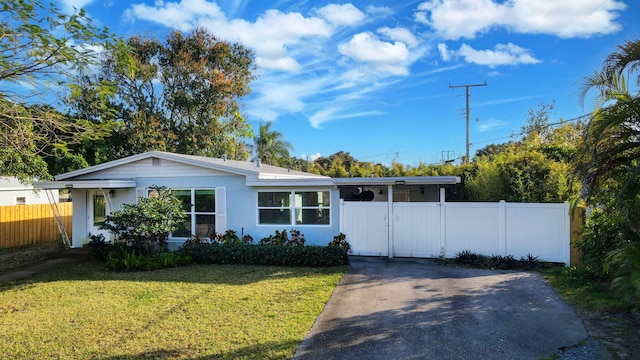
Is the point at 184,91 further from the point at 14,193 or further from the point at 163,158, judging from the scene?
the point at 163,158

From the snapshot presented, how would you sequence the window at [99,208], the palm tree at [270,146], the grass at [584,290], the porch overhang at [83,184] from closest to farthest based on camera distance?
the grass at [584,290] < the porch overhang at [83,184] < the window at [99,208] < the palm tree at [270,146]

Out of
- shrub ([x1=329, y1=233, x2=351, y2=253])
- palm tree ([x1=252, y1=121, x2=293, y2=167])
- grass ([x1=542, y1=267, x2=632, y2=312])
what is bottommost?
grass ([x1=542, y1=267, x2=632, y2=312])

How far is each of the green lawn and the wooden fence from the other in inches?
299

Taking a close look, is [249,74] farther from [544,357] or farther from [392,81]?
[544,357]

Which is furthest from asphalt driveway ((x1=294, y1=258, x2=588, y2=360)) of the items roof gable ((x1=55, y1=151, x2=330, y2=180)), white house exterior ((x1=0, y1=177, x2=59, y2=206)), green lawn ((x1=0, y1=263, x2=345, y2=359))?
white house exterior ((x1=0, y1=177, x2=59, y2=206))

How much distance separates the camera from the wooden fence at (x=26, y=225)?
15.0 metres

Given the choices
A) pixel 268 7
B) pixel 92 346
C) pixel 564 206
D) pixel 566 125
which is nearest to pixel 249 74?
pixel 268 7

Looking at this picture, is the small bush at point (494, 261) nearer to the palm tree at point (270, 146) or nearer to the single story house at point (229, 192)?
the single story house at point (229, 192)

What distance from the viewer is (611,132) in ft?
18.2

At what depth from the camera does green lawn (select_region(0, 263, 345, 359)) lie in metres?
4.95

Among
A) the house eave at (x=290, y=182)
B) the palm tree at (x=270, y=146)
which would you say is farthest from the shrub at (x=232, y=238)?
the palm tree at (x=270, y=146)

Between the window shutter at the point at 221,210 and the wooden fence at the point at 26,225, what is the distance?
9440mm

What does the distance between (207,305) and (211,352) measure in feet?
6.66

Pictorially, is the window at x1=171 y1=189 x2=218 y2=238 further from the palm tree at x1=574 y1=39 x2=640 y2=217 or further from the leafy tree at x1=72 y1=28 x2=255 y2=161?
the leafy tree at x1=72 y1=28 x2=255 y2=161
